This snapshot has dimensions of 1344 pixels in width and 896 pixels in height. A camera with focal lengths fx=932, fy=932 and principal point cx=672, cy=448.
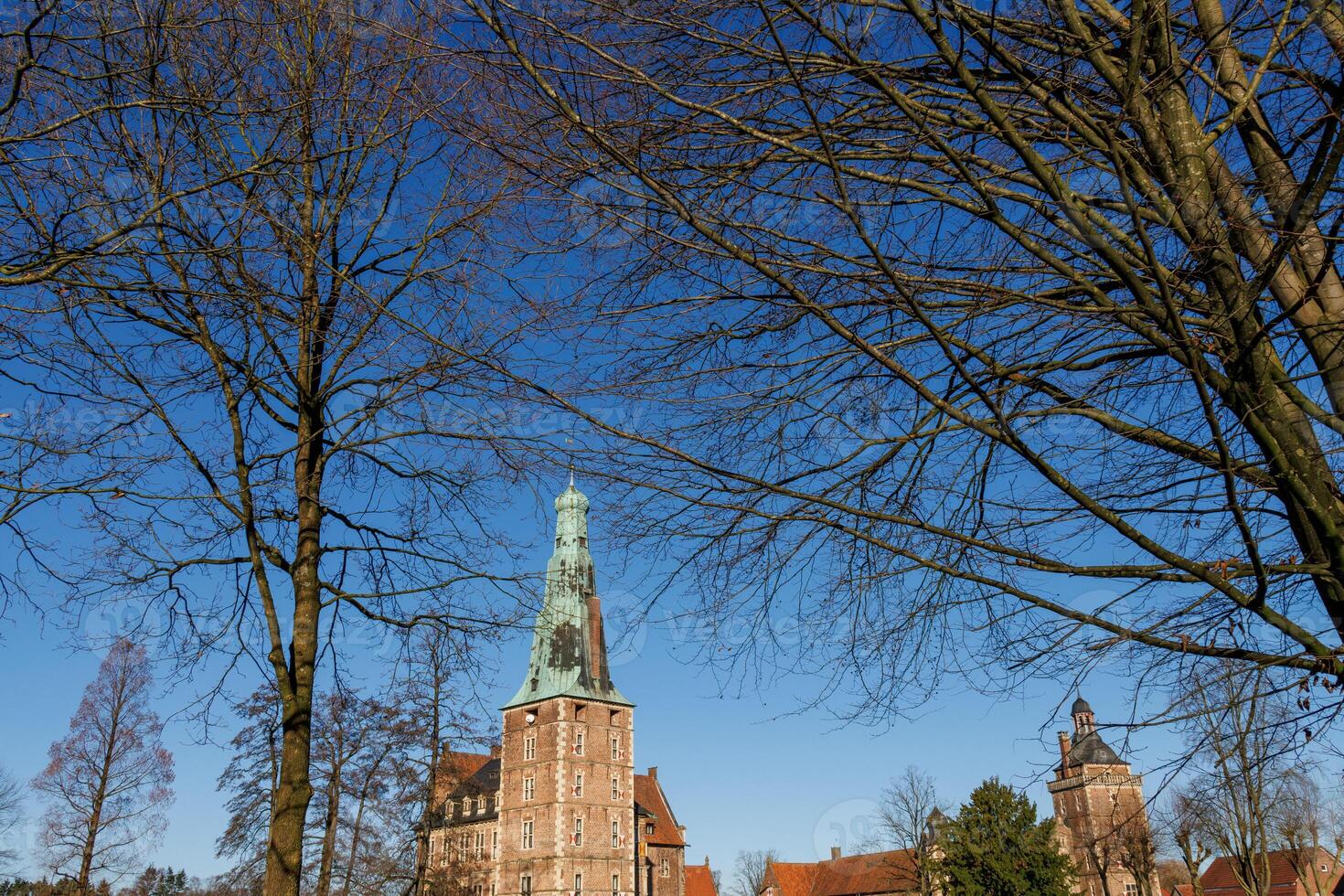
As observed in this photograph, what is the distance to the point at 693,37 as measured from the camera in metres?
3.50

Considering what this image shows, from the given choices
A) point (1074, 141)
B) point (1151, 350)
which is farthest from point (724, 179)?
point (1151, 350)

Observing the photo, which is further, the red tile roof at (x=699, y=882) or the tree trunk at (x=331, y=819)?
the red tile roof at (x=699, y=882)

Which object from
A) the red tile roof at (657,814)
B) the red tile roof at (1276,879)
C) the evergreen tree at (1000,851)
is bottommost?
the red tile roof at (1276,879)

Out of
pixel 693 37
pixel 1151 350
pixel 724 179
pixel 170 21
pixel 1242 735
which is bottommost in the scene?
pixel 1242 735

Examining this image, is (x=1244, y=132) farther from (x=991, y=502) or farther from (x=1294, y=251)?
(x=991, y=502)

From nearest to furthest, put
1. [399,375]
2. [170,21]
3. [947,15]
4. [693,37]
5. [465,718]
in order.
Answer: [947,15] → [693,37] → [170,21] → [399,375] → [465,718]

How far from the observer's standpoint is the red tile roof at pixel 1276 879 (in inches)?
2112

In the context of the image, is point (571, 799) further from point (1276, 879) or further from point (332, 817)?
point (1276, 879)

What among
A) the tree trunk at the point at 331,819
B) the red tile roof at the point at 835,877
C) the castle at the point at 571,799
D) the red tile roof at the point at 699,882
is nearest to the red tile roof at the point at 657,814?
the castle at the point at 571,799

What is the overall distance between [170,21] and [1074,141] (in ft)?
13.3

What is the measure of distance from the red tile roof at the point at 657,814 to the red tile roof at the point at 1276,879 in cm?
3152

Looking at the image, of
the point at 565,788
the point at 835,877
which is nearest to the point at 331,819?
the point at 565,788

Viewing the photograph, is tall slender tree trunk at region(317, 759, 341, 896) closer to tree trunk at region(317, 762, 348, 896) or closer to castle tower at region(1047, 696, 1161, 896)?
tree trunk at region(317, 762, 348, 896)

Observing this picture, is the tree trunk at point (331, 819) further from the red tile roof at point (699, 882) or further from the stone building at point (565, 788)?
the red tile roof at point (699, 882)
